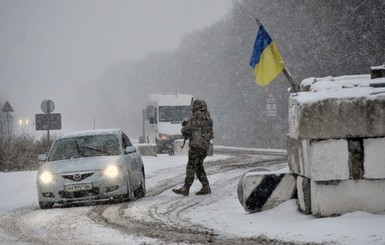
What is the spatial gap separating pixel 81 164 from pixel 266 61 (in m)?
3.91

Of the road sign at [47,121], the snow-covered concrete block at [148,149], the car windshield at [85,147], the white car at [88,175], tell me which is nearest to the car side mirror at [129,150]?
the white car at [88,175]

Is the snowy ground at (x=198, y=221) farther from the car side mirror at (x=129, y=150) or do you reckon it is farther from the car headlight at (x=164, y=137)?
the car headlight at (x=164, y=137)

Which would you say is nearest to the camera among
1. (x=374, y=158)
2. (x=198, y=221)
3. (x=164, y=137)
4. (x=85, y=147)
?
(x=374, y=158)

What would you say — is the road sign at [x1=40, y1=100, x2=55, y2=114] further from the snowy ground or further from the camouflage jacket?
the camouflage jacket

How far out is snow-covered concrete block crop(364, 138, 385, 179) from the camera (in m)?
8.16

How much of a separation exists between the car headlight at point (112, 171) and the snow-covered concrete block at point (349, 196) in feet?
16.8

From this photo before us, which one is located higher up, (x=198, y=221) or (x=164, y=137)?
(x=164, y=137)

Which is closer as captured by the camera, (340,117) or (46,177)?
(340,117)

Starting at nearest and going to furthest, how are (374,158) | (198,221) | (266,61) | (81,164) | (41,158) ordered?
(374,158) → (198,221) → (266,61) → (81,164) → (41,158)

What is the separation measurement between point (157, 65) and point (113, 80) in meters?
56.9

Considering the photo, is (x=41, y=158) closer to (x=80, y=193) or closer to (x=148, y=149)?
(x=80, y=193)

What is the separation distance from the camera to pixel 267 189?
9438 mm

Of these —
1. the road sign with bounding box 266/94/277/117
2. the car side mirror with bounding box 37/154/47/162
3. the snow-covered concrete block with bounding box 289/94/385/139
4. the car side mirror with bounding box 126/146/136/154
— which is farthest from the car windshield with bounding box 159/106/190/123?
the snow-covered concrete block with bounding box 289/94/385/139

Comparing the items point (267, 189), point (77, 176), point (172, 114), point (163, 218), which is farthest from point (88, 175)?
point (172, 114)
